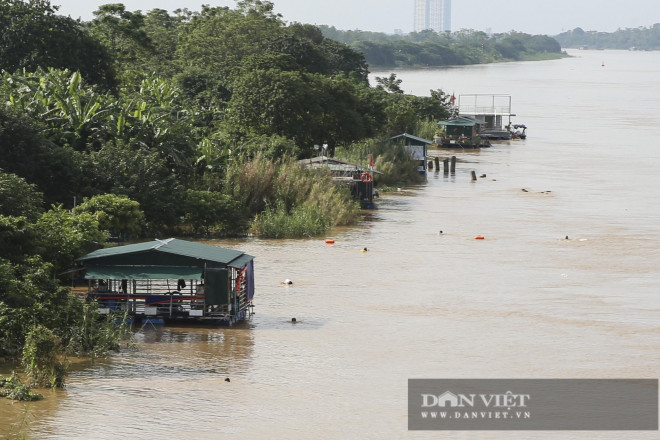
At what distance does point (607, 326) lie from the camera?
85.7ft

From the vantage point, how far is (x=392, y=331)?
998 inches

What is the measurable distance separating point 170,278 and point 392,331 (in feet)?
18.3

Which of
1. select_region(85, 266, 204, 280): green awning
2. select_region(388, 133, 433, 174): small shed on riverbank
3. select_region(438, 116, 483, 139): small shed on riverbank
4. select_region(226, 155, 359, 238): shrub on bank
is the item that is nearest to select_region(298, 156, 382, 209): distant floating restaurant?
select_region(226, 155, 359, 238): shrub on bank

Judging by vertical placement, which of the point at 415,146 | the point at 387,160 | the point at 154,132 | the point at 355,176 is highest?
the point at 154,132

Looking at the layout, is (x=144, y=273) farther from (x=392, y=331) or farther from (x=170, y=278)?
(x=392, y=331)

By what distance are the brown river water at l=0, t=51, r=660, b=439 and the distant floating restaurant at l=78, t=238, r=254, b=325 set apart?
19.1 inches

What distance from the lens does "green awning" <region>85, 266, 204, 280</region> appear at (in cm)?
2373

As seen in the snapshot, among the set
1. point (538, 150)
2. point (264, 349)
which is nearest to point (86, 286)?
point (264, 349)

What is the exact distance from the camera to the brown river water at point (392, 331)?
61.4 ft

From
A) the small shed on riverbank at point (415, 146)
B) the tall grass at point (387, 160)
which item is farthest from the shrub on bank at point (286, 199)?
the small shed on riverbank at point (415, 146)

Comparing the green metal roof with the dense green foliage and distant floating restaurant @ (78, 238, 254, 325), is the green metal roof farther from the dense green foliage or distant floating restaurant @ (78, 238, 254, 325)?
the dense green foliage

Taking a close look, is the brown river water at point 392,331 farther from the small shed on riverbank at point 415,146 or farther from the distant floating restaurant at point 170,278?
the small shed on riverbank at point 415,146

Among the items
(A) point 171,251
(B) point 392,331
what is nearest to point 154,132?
(A) point 171,251

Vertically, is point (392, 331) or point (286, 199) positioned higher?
point (286, 199)
